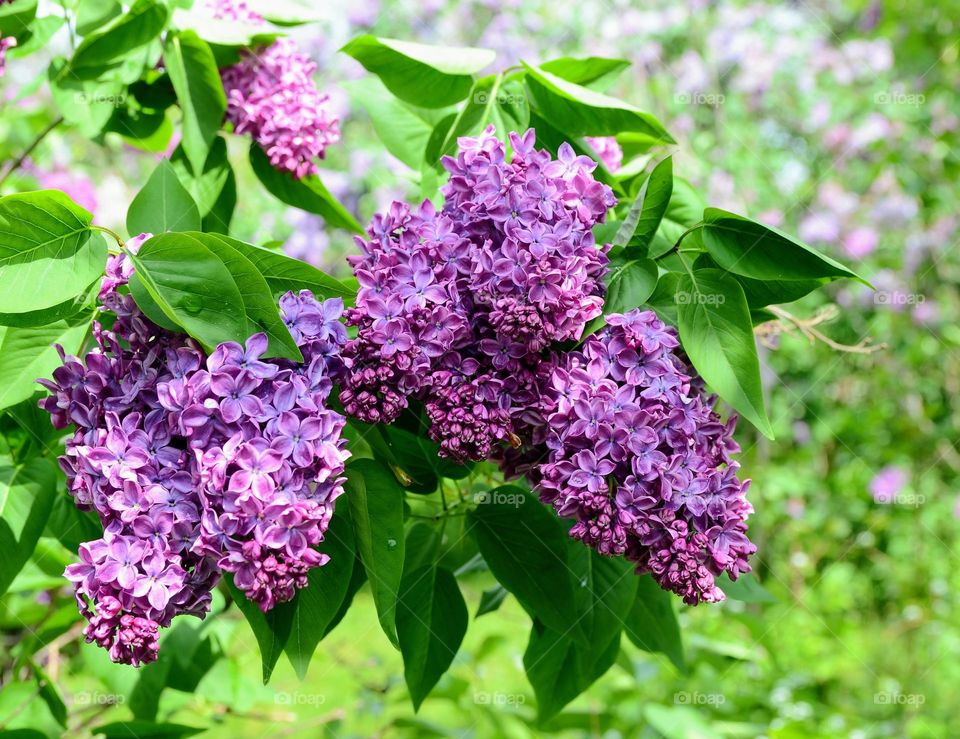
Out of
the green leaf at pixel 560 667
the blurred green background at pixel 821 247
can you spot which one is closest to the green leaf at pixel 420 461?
the green leaf at pixel 560 667

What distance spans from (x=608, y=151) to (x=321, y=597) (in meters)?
0.63

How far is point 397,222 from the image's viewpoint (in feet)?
2.69

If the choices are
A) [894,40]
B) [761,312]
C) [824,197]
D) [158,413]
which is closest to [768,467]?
[824,197]

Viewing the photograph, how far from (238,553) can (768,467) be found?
4.09 meters

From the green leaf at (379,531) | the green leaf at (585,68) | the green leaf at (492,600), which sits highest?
the green leaf at (585,68)

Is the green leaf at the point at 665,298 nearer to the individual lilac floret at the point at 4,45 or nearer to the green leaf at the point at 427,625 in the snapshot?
the green leaf at the point at 427,625

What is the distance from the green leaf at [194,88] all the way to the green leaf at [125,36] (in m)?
0.03

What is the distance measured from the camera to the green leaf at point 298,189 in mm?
1186

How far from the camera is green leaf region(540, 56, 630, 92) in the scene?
1034mm

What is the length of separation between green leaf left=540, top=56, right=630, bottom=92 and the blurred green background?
2.19 metres

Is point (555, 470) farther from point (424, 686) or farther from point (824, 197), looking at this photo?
point (824, 197)
